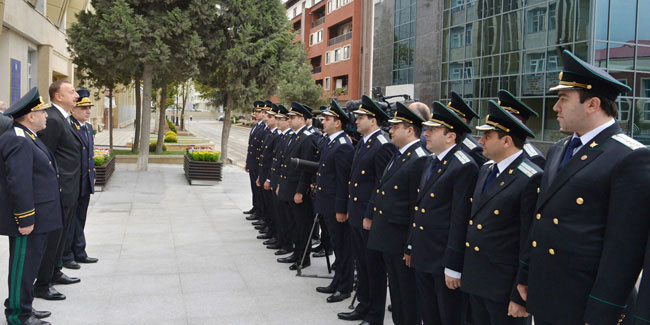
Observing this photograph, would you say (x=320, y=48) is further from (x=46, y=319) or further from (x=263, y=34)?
(x=46, y=319)

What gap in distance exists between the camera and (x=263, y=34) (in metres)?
20.5

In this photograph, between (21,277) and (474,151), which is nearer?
(474,151)

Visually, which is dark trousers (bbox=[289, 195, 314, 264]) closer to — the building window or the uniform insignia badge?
the uniform insignia badge

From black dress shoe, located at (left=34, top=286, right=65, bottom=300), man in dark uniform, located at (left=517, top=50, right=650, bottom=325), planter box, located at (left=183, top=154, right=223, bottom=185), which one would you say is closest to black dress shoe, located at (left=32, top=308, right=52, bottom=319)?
black dress shoe, located at (left=34, top=286, right=65, bottom=300)

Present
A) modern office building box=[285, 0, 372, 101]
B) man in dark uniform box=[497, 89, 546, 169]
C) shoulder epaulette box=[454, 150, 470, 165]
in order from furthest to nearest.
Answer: modern office building box=[285, 0, 372, 101], shoulder epaulette box=[454, 150, 470, 165], man in dark uniform box=[497, 89, 546, 169]

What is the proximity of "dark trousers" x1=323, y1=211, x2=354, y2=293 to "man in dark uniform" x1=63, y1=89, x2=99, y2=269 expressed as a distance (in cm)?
313

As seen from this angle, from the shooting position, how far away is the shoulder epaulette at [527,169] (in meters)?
3.36

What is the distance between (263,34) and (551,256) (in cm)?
1874

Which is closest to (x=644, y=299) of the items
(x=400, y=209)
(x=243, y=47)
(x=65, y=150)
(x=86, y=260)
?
(x=400, y=209)

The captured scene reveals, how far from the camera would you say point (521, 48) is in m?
25.7

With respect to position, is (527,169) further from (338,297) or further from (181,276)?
(181,276)

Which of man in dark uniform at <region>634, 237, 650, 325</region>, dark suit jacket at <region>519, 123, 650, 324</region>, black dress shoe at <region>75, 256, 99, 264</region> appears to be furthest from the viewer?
black dress shoe at <region>75, 256, 99, 264</region>

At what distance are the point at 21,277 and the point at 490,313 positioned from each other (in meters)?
4.13

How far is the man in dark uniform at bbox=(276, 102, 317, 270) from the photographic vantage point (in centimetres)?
763
